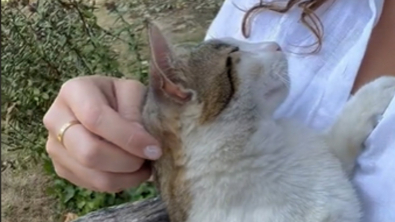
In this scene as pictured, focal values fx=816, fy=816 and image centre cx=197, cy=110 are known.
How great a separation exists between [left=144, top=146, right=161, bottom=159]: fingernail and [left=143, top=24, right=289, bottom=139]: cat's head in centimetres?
3

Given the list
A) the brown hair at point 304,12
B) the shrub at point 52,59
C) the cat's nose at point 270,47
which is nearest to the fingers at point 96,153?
the cat's nose at point 270,47

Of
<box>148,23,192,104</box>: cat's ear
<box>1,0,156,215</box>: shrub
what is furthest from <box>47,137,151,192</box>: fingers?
<box>1,0,156,215</box>: shrub

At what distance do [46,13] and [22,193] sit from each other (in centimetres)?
64

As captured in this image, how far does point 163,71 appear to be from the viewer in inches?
37.4

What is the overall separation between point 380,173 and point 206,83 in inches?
9.8

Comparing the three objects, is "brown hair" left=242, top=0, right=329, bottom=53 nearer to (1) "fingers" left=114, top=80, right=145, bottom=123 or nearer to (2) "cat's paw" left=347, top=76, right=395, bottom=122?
(2) "cat's paw" left=347, top=76, right=395, bottom=122

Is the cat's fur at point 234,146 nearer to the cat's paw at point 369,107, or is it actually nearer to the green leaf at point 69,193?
the cat's paw at point 369,107

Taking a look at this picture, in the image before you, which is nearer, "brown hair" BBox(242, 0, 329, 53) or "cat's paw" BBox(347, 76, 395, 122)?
"cat's paw" BBox(347, 76, 395, 122)

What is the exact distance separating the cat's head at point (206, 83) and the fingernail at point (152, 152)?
3 centimetres

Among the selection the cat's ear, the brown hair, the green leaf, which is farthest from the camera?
the green leaf

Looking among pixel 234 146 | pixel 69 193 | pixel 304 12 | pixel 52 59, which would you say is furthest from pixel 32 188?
pixel 234 146

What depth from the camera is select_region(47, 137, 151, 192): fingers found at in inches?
40.2

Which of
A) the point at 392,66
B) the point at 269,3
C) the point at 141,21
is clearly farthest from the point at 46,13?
the point at 392,66

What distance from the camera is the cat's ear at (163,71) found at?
37.2 inches
